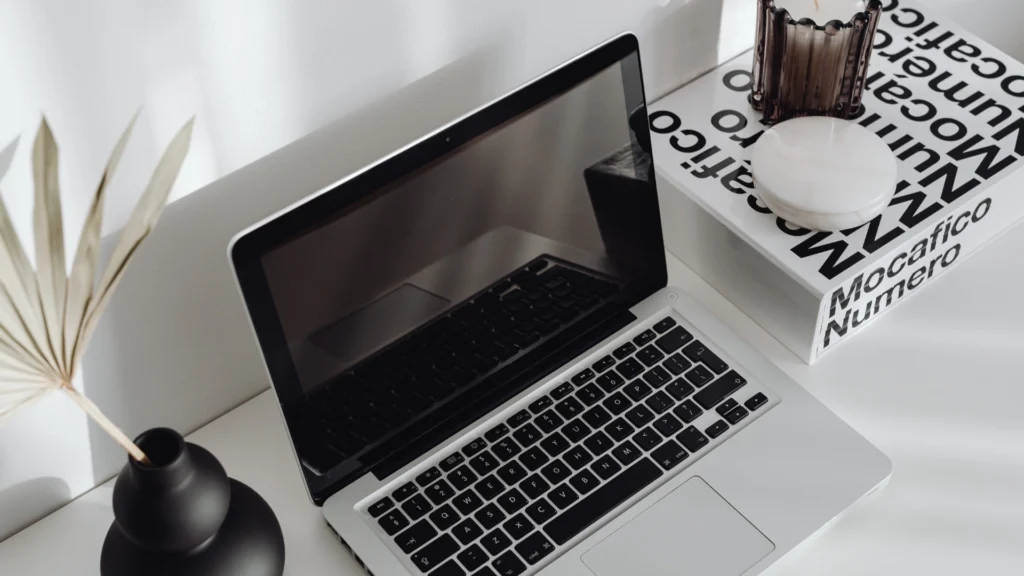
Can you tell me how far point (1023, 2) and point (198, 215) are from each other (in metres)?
0.97

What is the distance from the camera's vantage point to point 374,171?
720mm

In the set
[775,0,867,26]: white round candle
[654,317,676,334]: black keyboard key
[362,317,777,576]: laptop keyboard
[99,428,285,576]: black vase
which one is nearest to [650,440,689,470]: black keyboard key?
[362,317,777,576]: laptop keyboard

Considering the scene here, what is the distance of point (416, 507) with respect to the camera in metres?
0.79

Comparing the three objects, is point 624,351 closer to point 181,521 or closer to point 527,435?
point 527,435

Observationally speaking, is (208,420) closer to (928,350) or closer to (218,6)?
(218,6)

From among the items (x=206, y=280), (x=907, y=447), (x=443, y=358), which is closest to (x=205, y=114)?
(x=206, y=280)

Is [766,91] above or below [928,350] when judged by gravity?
above

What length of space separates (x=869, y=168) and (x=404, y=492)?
45 cm

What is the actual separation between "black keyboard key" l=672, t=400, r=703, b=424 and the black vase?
31 cm

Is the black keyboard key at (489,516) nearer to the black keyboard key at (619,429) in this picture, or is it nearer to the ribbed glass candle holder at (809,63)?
the black keyboard key at (619,429)

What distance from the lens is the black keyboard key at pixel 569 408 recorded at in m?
0.83

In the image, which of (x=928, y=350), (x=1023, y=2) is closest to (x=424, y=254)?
(x=928, y=350)

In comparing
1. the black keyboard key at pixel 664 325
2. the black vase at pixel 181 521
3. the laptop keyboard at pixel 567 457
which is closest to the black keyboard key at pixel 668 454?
the laptop keyboard at pixel 567 457

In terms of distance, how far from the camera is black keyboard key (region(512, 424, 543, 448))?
82 centimetres
